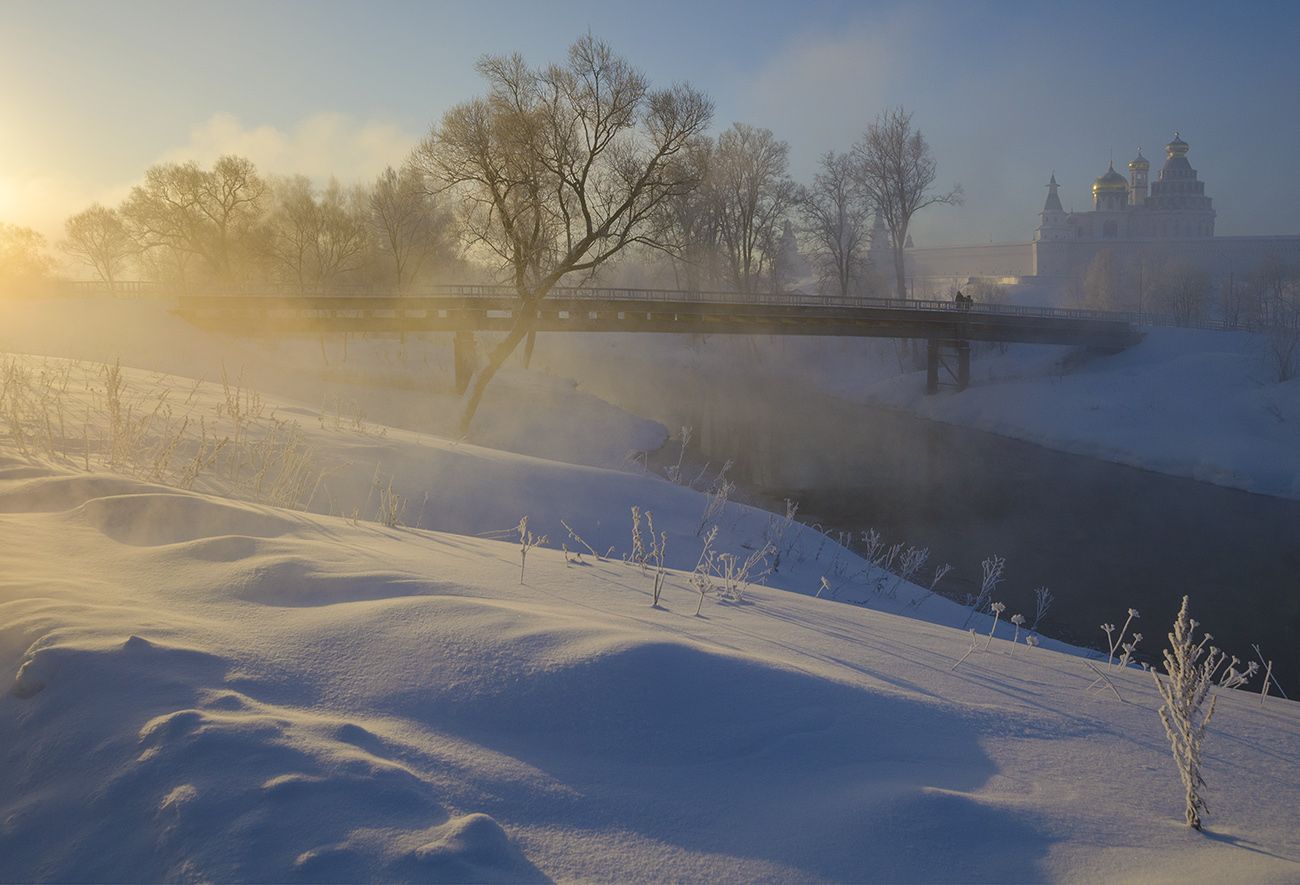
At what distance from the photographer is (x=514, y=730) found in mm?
1956

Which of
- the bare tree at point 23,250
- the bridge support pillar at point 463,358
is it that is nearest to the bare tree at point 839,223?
the bridge support pillar at point 463,358

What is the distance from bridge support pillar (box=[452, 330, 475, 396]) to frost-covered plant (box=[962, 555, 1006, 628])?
1915 cm

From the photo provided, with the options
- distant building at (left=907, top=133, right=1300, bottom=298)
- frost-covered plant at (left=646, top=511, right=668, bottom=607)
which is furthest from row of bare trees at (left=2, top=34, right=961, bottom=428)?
distant building at (left=907, top=133, right=1300, bottom=298)

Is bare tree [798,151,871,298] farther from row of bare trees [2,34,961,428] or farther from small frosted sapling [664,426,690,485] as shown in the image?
small frosted sapling [664,426,690,485]

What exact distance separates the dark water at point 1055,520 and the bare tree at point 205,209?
85.9ft

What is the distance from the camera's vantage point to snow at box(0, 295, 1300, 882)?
1.47 m

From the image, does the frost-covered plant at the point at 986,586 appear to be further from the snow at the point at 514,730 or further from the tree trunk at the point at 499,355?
the tree trunk at the point at 499,355

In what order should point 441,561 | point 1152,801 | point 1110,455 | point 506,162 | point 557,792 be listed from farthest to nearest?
1. point 1110,455
2. point 506,162
3. point 441,561
4. point 1152,801
5. point 557,792

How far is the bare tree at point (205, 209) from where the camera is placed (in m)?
35.3

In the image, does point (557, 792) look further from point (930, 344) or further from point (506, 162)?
point (930, 344)

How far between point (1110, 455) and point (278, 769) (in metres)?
26.4

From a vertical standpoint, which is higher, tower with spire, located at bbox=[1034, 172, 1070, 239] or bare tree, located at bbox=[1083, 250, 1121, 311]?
tower with spire, located at bbox=[1034, 172, 1070, 239]

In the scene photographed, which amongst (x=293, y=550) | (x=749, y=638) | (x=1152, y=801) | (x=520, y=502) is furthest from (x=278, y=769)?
(x=520, y=502)

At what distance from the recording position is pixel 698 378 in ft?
137
